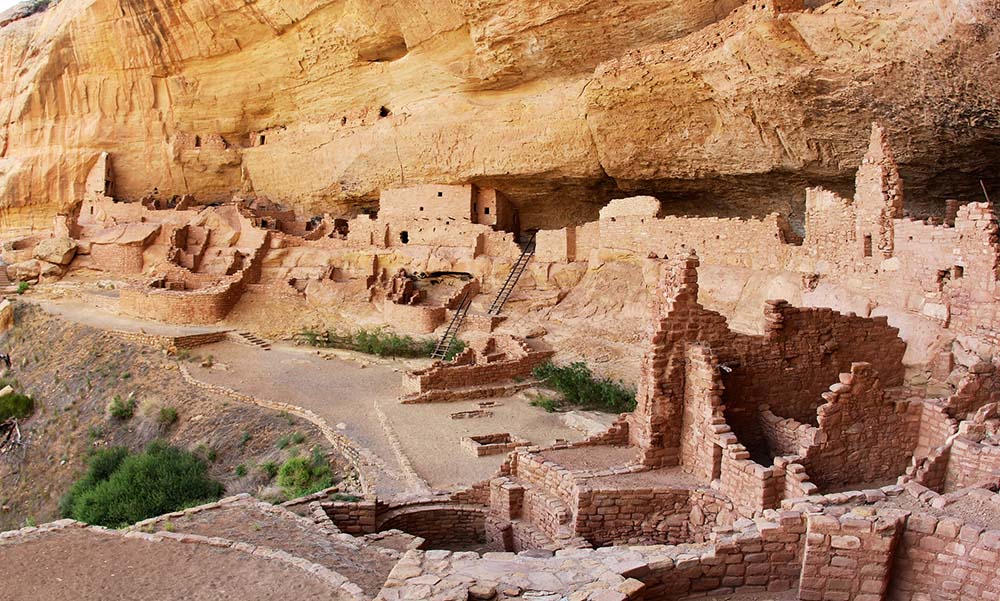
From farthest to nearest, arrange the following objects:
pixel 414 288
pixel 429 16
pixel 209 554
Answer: pixel 414 288 → pixel 429 16 → pixel 209 554

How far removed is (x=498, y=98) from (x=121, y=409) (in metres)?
11.2

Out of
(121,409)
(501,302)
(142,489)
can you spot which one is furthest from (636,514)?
(121,409)

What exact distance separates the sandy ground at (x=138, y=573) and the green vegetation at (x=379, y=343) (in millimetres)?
10168

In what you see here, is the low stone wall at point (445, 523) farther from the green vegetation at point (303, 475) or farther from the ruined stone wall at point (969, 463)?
the ruined stone wall at point (969, 463)

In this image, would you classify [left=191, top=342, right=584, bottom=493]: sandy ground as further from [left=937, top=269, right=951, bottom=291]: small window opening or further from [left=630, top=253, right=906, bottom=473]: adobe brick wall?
[left=937, top=269, right=951, bottom=291]: small window opening

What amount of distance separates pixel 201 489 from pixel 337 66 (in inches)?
571

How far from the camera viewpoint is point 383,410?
13.1m

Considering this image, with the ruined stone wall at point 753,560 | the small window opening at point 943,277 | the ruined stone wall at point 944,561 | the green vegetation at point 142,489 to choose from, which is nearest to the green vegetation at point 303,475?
the green vegetation at point 142,489

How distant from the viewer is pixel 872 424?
6.45 metres

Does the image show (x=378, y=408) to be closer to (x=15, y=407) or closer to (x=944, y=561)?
(x=15, y=407)

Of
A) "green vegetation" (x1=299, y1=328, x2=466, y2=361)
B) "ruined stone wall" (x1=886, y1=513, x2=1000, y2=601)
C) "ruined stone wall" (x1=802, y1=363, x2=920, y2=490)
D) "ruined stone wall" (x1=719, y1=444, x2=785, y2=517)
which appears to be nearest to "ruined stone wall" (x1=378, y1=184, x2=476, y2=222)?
"green vegetation" (x1=299, y1=328, x2=466, y2=361)

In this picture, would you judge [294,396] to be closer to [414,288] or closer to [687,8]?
[414,288]

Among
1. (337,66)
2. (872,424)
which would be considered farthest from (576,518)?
(337,66)

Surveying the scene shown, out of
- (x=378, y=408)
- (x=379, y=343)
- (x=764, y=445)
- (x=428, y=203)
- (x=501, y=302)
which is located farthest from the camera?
(x=428, y=203)
